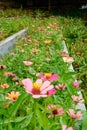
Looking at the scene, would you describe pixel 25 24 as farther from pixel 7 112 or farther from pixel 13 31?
pixel 7 112

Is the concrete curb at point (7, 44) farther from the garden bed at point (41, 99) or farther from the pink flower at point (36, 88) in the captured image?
the pink flower at point (36, 88)

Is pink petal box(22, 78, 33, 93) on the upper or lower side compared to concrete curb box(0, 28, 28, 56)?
upper

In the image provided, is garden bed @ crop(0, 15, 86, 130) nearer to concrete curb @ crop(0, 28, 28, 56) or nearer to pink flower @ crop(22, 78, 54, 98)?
pink flower @ crop(22, 78, 54, 98)

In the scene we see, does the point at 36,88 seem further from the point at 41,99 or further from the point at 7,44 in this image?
the point at 7,44

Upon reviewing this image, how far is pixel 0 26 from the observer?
275 inches

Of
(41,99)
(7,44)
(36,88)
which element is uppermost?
(36,88)

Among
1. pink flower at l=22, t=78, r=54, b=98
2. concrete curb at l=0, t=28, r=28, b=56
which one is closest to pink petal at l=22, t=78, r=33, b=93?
pink flower at l=22, t=78, r=54, b=98

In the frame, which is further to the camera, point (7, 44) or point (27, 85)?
point (7, 44)

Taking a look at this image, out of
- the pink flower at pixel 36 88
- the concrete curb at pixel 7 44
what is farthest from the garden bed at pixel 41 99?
the concrete curb at pixel 7 44

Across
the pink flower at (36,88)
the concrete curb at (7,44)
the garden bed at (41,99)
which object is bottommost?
the concrete curb at (7,44)

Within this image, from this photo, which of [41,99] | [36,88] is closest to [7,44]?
[41,99]

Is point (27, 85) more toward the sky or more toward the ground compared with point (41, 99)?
more toward the sky

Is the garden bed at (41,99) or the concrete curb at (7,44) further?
the concrete curb at (7,44)

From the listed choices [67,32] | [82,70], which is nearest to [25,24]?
[67,32]
